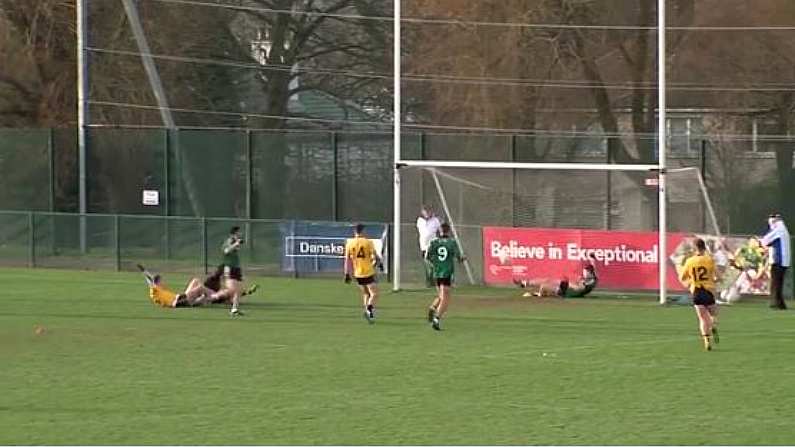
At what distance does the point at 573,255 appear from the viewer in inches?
1232

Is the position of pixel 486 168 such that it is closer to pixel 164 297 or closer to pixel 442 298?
pixel 164 297

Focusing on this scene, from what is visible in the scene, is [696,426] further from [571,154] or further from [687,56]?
[687,56]

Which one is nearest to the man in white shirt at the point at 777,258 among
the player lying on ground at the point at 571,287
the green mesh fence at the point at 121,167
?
the player lying on ground at the point at 571,287

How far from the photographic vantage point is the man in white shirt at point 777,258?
27.7 metres

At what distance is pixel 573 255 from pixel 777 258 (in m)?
4.84

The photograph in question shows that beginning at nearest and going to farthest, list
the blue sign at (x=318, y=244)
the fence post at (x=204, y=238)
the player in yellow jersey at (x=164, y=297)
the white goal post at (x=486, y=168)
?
the player in yellow jersey at (x=164, y=297), the white goal post at (x=486, y=168), the blue sign at (x=318, y=244), the fence post at (x=204, y=238)

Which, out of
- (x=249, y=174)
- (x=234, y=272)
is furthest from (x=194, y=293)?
(x=249, y=174)

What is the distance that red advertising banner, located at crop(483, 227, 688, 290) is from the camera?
3034 cm

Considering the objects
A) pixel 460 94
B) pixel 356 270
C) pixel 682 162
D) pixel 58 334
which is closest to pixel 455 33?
pixel 460 94

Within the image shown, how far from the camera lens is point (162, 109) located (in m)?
44.8

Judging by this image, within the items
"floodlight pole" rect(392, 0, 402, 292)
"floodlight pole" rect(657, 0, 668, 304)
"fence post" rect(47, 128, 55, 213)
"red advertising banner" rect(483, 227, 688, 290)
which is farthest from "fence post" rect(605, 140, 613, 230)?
"fence post" rect(47, 128, 55, 213)

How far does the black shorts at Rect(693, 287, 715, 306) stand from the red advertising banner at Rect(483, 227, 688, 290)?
8326 millimetres

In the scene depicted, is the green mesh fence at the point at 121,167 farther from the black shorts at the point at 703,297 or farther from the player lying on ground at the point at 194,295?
the black shorts at the point at 703,297

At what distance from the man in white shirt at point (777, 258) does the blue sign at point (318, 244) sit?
32.3ft
